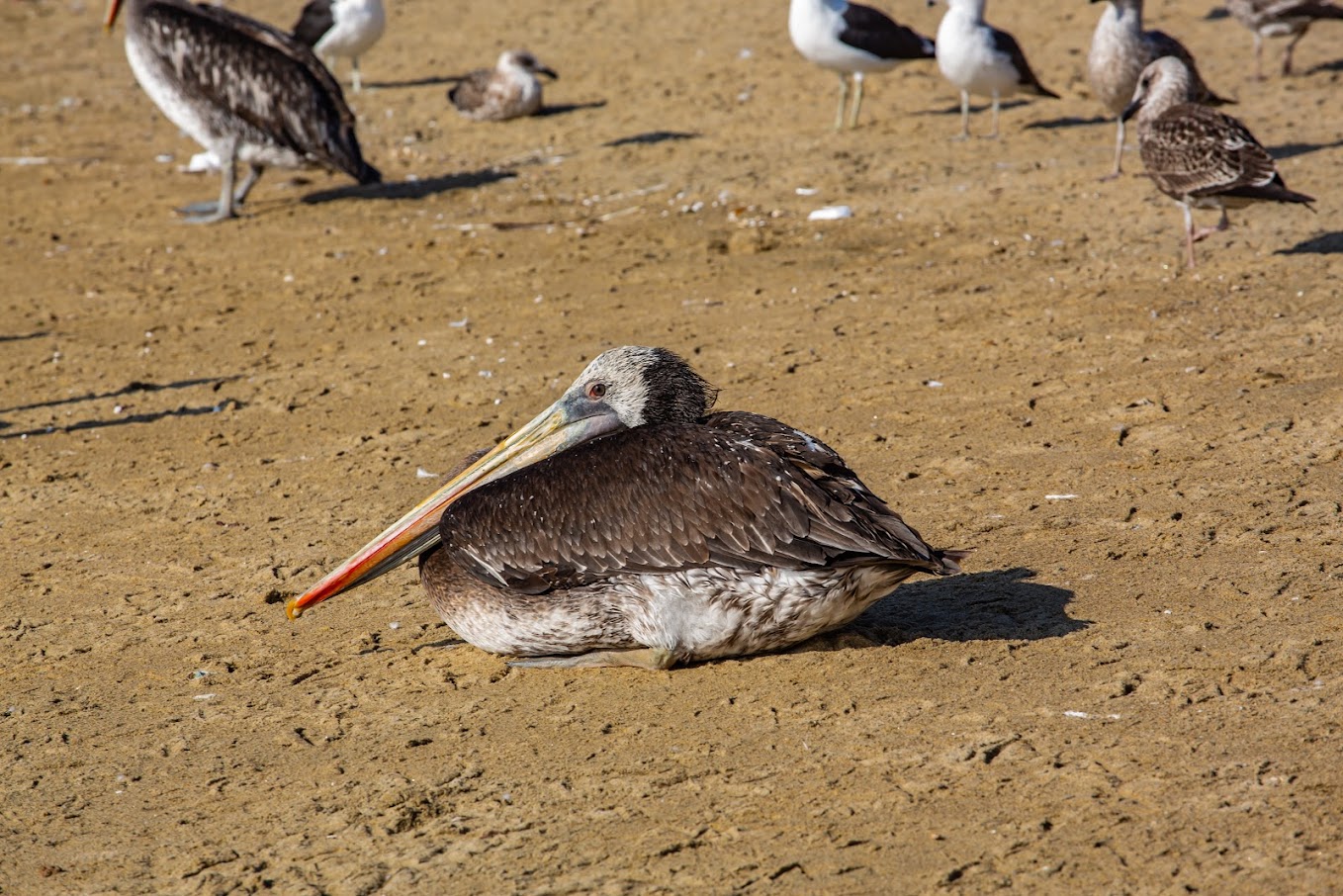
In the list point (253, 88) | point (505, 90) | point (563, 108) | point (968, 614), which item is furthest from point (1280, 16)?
point (968, 614)

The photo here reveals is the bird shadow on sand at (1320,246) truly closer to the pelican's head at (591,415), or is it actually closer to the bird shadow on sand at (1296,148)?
the bird shadow on sand at (1296,148)

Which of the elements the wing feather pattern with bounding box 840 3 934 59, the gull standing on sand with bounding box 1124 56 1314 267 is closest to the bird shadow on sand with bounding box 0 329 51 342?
the wing feather pattern with bounding box 840 3 934 59

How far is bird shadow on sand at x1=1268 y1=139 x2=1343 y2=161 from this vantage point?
10010 mm

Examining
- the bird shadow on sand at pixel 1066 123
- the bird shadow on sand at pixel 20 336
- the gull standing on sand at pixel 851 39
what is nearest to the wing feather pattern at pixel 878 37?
the gull standing on sand at pixel 851 39

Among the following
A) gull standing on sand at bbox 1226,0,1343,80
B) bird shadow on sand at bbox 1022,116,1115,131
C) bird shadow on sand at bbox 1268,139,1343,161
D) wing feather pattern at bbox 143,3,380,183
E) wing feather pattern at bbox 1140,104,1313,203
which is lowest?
wing feather pattern at bbox 143,3,380,183

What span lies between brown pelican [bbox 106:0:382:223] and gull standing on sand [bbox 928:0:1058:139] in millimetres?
4377

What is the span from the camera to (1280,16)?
38.8ft

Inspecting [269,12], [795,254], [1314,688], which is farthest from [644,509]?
[269,12]

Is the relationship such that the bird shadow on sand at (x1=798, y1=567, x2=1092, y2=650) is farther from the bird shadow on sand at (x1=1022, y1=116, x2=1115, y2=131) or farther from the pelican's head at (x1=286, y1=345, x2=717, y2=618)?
the bird shadow on sand at (x1=1022, y1=116, x2=1115, y2=131)

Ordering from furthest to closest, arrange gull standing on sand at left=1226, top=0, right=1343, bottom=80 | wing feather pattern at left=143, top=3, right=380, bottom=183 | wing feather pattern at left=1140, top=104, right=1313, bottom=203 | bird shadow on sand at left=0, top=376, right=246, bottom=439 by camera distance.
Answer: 1. gull standing on sand at left=1226, top=0, right=1343, bottom=80
2. wing feather pattern at left=143, top=3, right=380, bottom=183
3. wing feather pattern at left=1140, top=104, right=1313, bottom=203
4. bird shadow on sand at left=0, top=376, right=246, bottom=439

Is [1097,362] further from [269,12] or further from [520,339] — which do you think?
[269,12]

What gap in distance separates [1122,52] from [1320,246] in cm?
264

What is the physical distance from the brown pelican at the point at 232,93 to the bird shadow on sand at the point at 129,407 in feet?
11.5

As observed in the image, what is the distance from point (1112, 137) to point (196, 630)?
8191mm
